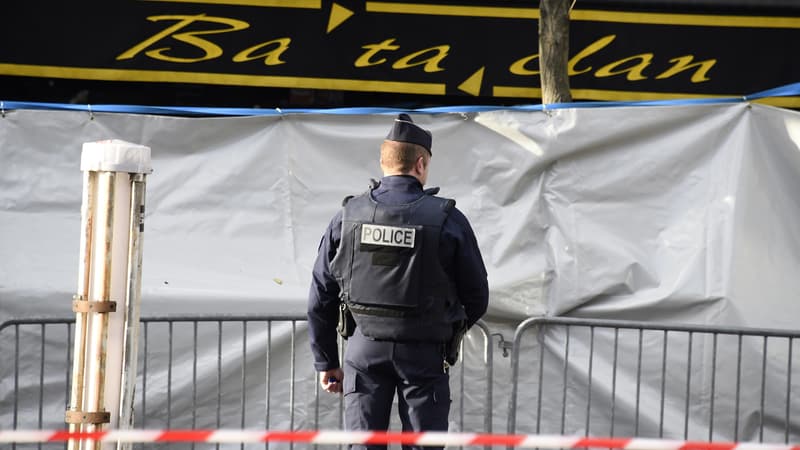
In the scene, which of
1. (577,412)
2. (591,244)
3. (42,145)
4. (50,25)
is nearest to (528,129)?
(591,244)

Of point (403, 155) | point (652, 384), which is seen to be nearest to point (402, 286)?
point (403, 155)

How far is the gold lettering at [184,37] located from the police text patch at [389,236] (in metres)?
4.57

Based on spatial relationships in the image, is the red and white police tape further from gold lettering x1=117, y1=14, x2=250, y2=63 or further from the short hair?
gold lettering x1=117, y1=14, x2=250, y2=63

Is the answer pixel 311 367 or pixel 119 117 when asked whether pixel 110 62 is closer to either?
pixel 119 117

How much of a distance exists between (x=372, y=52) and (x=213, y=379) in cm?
344

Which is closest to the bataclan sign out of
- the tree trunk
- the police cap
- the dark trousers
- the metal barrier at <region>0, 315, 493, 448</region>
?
the tree trunk

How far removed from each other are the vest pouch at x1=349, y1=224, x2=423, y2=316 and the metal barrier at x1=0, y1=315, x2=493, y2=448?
6.02 ft

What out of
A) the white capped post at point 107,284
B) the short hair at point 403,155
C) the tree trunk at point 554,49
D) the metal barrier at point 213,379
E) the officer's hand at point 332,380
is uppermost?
the tree trunk at point 554,49

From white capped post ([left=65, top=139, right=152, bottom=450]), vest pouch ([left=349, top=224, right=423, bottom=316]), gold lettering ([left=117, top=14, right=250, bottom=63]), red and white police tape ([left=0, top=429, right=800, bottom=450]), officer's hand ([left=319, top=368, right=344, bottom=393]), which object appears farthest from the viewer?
gold lettering ([left=117, top=14, right=250, bottom=63])

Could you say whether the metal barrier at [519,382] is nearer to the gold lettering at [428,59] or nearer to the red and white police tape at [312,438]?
the red and white police tape at [312,438]

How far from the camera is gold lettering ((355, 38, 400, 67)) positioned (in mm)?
9492

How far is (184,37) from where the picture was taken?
371 inches

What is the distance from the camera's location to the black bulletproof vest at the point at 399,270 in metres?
5.26

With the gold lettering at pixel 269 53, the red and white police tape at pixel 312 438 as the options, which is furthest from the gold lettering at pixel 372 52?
the red and white police tape at pixel 312 438
